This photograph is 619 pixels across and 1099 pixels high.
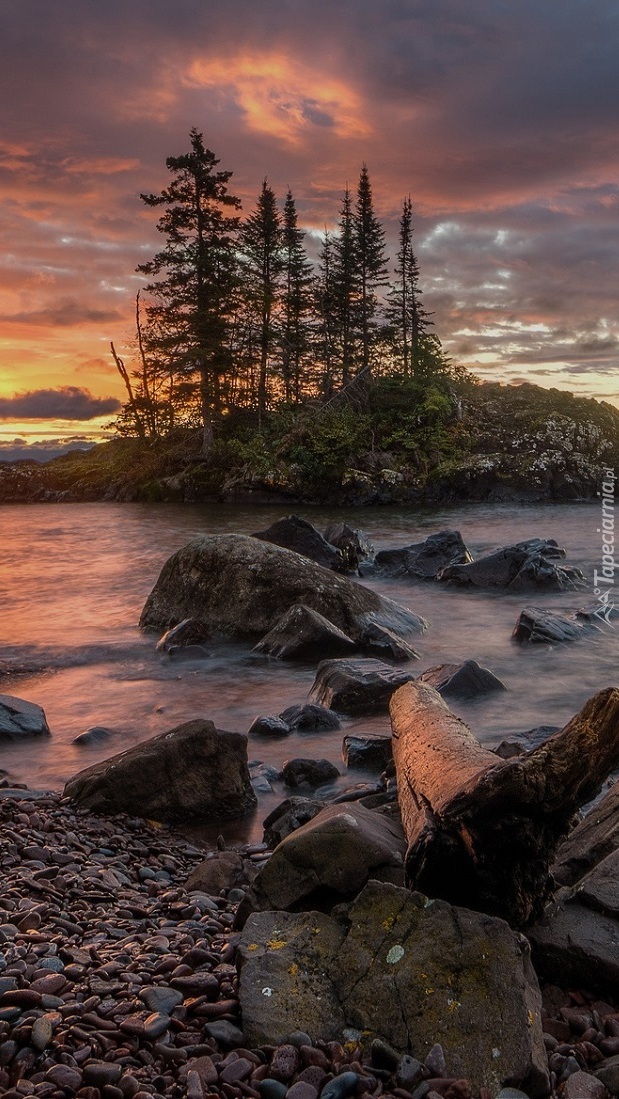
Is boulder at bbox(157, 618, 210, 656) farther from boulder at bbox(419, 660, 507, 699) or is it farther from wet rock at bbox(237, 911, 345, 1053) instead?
wet rock at bbox(237, 911, 345, 1053)

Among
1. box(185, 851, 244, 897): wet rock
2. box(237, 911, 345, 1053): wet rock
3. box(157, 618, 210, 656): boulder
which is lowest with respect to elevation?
box(157, 618, 210, 656): boulder

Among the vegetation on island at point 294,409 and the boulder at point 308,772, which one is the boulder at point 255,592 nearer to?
the boulder at point 308,772

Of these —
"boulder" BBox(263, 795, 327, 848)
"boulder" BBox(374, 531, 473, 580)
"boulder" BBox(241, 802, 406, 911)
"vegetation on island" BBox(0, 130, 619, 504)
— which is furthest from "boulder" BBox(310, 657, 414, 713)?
"vegetation on island" BBox(0, 130, 619, 504)

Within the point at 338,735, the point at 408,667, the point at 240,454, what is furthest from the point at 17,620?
the point at 240,454

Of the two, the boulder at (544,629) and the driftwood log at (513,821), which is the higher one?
the driftwood log at (513,821)

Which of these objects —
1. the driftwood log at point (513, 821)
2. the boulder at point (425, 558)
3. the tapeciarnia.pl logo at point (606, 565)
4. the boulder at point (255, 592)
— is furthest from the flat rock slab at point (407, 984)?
the boulder at point (425, 558)

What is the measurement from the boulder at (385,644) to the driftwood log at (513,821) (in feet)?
20.3

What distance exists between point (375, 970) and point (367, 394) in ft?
135

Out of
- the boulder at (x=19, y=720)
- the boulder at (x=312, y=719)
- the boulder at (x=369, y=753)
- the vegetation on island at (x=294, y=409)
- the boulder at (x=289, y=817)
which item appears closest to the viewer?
the boulder at (x=289, y=817)

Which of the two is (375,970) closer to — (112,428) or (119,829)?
(119,829)

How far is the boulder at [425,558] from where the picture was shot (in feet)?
51.8

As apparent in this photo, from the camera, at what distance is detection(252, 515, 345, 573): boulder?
15383 mm

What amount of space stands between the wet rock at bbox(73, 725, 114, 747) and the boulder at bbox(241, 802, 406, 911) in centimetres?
381

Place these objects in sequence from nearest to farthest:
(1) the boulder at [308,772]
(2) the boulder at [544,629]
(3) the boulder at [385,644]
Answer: (1) the boulder at [308,772], (3) the boulder at [385,644], (2) the boulder at [544,629]
